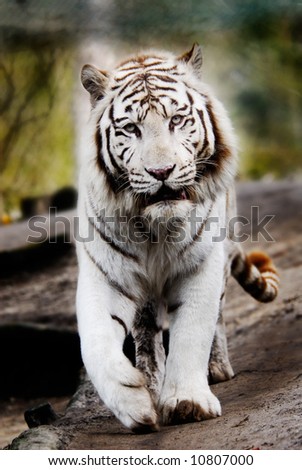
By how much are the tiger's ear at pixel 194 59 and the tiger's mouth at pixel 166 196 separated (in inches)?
14.3

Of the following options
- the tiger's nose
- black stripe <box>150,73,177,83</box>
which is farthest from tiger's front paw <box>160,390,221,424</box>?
black stripe <box>150,73,177,83</box>

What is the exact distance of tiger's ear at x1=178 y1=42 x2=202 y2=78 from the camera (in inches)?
73.3

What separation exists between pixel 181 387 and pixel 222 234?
0.42 m

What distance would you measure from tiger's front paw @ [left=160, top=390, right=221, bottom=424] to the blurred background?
1.71 meters

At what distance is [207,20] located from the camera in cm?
346

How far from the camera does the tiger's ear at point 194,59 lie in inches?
73.3

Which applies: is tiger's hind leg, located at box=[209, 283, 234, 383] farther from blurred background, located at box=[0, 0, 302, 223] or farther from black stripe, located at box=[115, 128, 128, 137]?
blurred background, located at box=[0, 0, 302, 223]

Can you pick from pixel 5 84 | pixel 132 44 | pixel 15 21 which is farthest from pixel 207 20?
pixel 5 84

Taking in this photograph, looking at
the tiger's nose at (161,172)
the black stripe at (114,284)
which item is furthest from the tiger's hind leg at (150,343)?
the tiger's nose at (161,172)

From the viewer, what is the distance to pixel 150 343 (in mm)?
1983

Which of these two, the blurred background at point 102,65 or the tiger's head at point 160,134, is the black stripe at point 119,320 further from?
→ the blurred background at point 102,65

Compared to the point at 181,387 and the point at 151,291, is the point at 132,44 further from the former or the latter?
the point at 181,387

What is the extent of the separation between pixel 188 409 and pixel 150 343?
403mm

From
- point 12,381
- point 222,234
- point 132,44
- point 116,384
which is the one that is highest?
point 132,44
